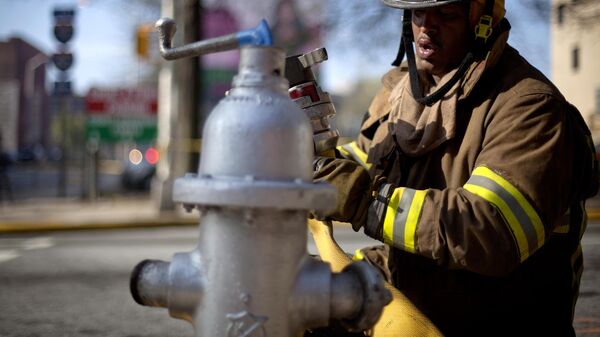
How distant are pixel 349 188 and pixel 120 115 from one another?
12908mm

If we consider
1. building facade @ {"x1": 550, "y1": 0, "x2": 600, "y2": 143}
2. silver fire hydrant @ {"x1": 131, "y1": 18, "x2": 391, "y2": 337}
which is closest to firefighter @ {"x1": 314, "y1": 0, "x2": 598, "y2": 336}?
silver fire hydrant @ {"x1": 131, "y1": 18, "x2": 391, "y2": 337}

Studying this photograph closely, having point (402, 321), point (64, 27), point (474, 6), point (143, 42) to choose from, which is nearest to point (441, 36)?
point (474, 6)

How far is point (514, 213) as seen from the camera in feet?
5.61

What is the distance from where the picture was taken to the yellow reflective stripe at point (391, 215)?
5.87 ft

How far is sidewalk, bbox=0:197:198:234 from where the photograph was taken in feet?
32.2

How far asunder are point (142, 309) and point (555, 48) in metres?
30.8

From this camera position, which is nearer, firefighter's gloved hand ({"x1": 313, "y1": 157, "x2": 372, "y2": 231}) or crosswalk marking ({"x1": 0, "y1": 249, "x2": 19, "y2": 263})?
firefighter's gloved hand ({"x1": 313, "y1": 157, "x2": 372, "y2": 231})

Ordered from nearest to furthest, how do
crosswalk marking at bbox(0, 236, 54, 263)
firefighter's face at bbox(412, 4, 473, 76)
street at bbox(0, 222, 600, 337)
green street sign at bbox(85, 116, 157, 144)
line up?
firefighter's face at bbox(412, 4, 473, 76), street at bbox(0, 222, 600, 337), crosswalk marking at bbox(0, 236, 54, 263), green street sign at bbox(85, 116, 157, 144)

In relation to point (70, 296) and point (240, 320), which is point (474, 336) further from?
point (70, 296)

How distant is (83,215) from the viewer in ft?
37.5

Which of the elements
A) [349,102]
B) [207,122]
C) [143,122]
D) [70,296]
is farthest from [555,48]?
[349,102]

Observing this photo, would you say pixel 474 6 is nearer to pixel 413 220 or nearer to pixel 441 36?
pixel 441 36

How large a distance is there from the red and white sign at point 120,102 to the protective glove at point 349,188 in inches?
494

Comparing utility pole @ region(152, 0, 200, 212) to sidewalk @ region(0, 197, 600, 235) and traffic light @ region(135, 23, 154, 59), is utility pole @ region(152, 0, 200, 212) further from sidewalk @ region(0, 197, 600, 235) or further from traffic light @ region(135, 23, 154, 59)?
traffic light @ region(135, 23, 154, 59)
